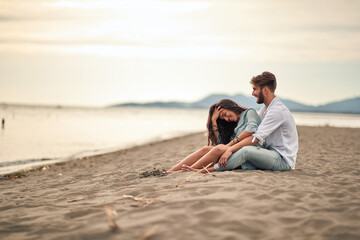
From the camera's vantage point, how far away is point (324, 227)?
291 centimetres

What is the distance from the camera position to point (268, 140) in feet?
17.5

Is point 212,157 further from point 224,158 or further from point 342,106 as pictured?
point 342,106

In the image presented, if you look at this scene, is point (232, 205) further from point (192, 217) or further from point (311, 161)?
point (311, 161)

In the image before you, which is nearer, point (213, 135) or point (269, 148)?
point (269, 148)

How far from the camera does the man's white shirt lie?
4.98 meters

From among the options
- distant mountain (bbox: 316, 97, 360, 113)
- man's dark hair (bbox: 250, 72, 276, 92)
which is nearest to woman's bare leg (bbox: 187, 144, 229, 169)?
man's dark hair (bbox: 250, 72, 276, 92)

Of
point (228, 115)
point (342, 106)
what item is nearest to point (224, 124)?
point (228, 115)

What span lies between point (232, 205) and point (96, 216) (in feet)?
4.71

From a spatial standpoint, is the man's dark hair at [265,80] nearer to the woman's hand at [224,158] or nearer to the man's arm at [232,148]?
the man's arm at [232,148]

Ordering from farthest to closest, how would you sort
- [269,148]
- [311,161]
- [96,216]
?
[311,161], [269,148], [96,216]

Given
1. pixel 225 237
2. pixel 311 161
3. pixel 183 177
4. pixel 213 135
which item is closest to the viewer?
pixel 225 237

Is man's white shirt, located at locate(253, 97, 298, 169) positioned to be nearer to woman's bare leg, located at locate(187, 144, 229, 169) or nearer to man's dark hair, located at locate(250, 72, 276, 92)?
man's dark hair, located at locate(250, 72, 276, 92)

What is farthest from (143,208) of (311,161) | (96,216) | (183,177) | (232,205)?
(311,161)

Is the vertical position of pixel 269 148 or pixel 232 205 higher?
pixel 269 148
